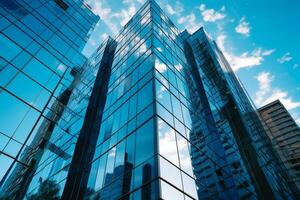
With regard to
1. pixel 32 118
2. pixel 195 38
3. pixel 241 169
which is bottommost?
pixel 241 169

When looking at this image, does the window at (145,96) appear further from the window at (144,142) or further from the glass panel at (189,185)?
the glass panel at (189,185)

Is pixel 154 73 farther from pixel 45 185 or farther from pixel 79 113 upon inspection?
pixel 45 185

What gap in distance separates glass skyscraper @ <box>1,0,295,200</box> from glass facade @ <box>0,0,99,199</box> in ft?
0.72

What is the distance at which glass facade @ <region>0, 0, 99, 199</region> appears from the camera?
14.2 metres

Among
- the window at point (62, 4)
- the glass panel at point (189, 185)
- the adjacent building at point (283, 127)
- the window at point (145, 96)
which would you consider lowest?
the glass panel at point (189, 185)

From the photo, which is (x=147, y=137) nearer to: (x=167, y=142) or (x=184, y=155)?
(x=167, y=142)

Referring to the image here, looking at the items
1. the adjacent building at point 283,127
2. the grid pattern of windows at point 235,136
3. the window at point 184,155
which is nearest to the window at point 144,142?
the window at point 184,155

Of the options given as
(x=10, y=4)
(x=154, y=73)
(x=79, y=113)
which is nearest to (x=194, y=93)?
(x=154, y=73)

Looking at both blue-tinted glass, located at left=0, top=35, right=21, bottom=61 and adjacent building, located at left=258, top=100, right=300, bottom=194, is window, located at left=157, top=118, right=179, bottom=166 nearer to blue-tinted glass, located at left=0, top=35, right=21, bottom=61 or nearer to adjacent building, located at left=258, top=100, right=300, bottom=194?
blue-tinted glass, located at left=0, top=35, right=21, bottom=61

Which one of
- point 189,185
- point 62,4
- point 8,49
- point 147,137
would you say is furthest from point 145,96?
point 62,4

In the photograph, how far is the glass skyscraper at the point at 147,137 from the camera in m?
11.3

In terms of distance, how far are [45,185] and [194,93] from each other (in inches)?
555

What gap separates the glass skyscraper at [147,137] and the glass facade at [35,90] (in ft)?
0.72

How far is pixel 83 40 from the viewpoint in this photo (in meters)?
27.4
